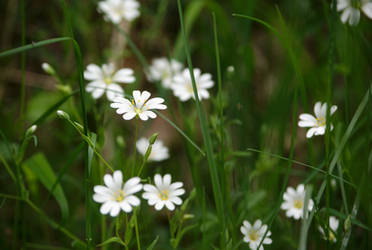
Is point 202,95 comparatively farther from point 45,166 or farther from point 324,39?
point 324,39

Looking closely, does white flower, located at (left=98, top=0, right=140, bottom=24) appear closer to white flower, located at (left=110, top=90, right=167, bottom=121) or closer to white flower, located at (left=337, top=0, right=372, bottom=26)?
white flower, located at (left=110, top=90, right=167, bottom=121)

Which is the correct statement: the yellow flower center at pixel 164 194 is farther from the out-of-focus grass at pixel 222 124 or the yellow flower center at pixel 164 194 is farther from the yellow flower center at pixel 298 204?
the yellow flower center at pixel 298 204

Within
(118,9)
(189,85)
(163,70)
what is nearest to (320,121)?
(189,85)

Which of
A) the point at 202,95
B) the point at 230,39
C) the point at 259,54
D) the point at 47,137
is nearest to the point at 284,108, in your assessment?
the point at 202,95

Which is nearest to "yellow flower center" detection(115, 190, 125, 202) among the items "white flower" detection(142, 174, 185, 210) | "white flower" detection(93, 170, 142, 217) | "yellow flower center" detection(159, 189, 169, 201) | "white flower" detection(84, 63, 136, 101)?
"white flower" detection(93, 170, 142, 217)

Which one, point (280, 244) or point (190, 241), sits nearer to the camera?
point (280, 244)

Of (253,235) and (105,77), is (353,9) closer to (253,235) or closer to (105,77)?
(253,235)

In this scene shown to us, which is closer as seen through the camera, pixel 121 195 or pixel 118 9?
pixel 121 195
